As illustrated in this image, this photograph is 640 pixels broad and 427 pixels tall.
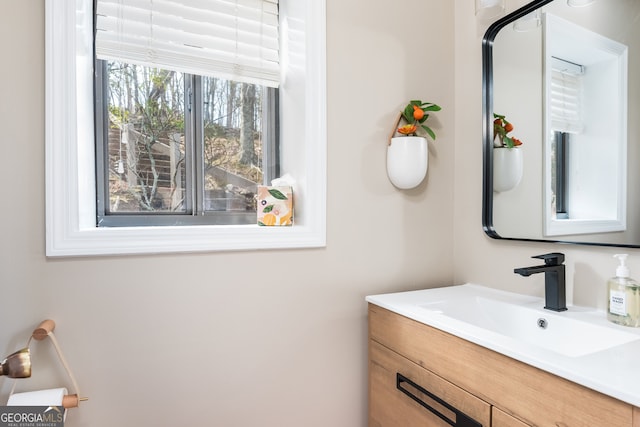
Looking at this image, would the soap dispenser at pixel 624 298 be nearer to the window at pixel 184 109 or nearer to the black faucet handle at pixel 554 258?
the black faucet handle at pixel 554 258

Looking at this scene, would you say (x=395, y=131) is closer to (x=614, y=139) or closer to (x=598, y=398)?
(x=614, y=139)

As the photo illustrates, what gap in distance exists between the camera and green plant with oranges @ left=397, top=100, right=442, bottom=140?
133 centimetres

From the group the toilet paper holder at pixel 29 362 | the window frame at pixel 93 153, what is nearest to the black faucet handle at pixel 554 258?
the window frame at pixel 93 153

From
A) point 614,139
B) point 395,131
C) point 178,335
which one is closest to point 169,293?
point 178,335

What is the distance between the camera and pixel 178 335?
43.8 inches

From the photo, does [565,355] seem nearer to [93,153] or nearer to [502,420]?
[502,420]

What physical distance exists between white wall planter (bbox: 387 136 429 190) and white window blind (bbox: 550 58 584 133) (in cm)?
42

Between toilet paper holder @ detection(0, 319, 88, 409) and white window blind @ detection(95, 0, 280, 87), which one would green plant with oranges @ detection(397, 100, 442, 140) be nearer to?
white window blind @ detection(95, 0, 280, 87)

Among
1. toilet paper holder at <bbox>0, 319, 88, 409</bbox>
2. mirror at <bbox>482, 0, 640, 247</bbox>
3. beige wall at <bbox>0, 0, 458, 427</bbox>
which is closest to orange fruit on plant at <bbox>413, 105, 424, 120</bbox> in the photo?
beige wall at <bbox>0, 0, 458, 427</bbox>

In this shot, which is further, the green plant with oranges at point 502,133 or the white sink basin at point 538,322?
the green plant with oranges at point 502,133

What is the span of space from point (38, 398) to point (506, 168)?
1565 millimetres

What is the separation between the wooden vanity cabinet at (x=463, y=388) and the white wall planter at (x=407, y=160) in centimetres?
48

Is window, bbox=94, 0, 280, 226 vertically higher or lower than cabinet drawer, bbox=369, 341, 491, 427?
higher

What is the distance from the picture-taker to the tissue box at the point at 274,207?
1315 millimetres
